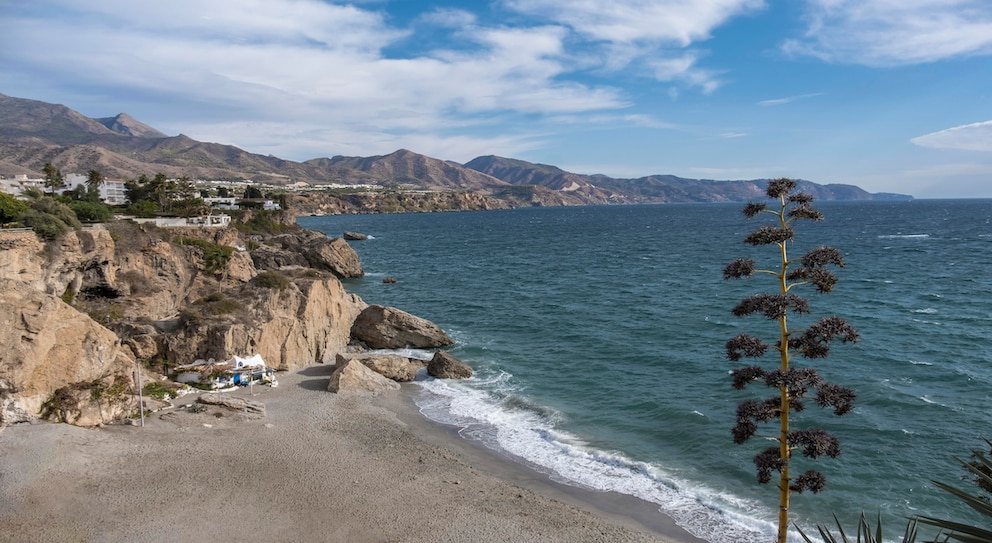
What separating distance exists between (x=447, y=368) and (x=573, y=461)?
36.9 ft

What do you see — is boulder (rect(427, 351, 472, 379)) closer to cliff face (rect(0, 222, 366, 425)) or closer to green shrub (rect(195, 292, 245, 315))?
cliff face (rect(0, 222, 366, 425))

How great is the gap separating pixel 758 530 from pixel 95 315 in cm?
2920

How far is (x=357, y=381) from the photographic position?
2828 centimetres

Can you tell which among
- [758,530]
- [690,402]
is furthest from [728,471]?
[690,402]

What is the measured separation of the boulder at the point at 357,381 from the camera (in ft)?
91.0

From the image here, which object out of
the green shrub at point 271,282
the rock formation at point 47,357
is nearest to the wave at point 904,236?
the green shrub at point 271,282

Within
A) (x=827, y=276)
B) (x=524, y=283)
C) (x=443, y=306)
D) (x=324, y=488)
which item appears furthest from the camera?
(x=524, y=283)

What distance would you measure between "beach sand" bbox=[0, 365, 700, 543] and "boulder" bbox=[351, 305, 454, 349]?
1364 cm

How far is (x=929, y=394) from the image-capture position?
25.9 metres

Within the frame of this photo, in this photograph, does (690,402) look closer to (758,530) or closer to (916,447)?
(916,447)

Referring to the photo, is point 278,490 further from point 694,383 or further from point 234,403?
point 694,383

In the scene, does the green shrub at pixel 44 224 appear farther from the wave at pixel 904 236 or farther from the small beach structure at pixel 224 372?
the wave at pixel 904 236

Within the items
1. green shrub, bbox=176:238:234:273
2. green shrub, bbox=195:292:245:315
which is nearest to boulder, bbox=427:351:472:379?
green shrub, bbox=195:292:245:315

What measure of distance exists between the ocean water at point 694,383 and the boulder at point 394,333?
9.09ft
